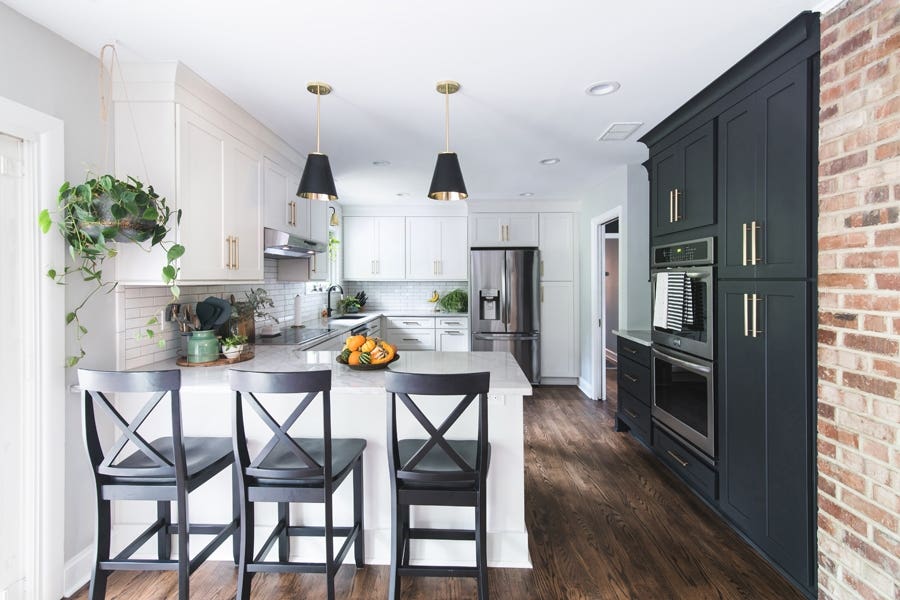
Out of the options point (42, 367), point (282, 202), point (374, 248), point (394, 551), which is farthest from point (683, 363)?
point (374, 248)

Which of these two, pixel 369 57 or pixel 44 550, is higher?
pixel 369 57

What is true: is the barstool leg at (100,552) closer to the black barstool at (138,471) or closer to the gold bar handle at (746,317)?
the black barstool at (138,471)

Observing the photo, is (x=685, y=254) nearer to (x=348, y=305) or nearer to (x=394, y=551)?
(x=394, y=551)

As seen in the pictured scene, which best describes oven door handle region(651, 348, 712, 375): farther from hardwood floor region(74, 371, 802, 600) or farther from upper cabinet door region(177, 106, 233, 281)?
upper cabinet door region(177, 106, 233, 281)

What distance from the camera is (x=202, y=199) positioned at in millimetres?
2342

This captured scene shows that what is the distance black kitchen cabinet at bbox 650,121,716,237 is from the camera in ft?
8.16

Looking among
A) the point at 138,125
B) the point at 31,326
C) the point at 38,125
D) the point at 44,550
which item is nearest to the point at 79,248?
the point at 31,326

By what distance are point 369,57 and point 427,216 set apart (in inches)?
153

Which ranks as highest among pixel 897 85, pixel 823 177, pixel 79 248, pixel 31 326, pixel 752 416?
pixel 897 85

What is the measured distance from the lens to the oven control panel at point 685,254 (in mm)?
2471

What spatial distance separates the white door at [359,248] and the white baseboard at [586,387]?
302 cm

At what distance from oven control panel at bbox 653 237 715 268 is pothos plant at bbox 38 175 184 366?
8.79 ft

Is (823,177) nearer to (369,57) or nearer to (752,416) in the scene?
(752,416)

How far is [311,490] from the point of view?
1.70 meters
